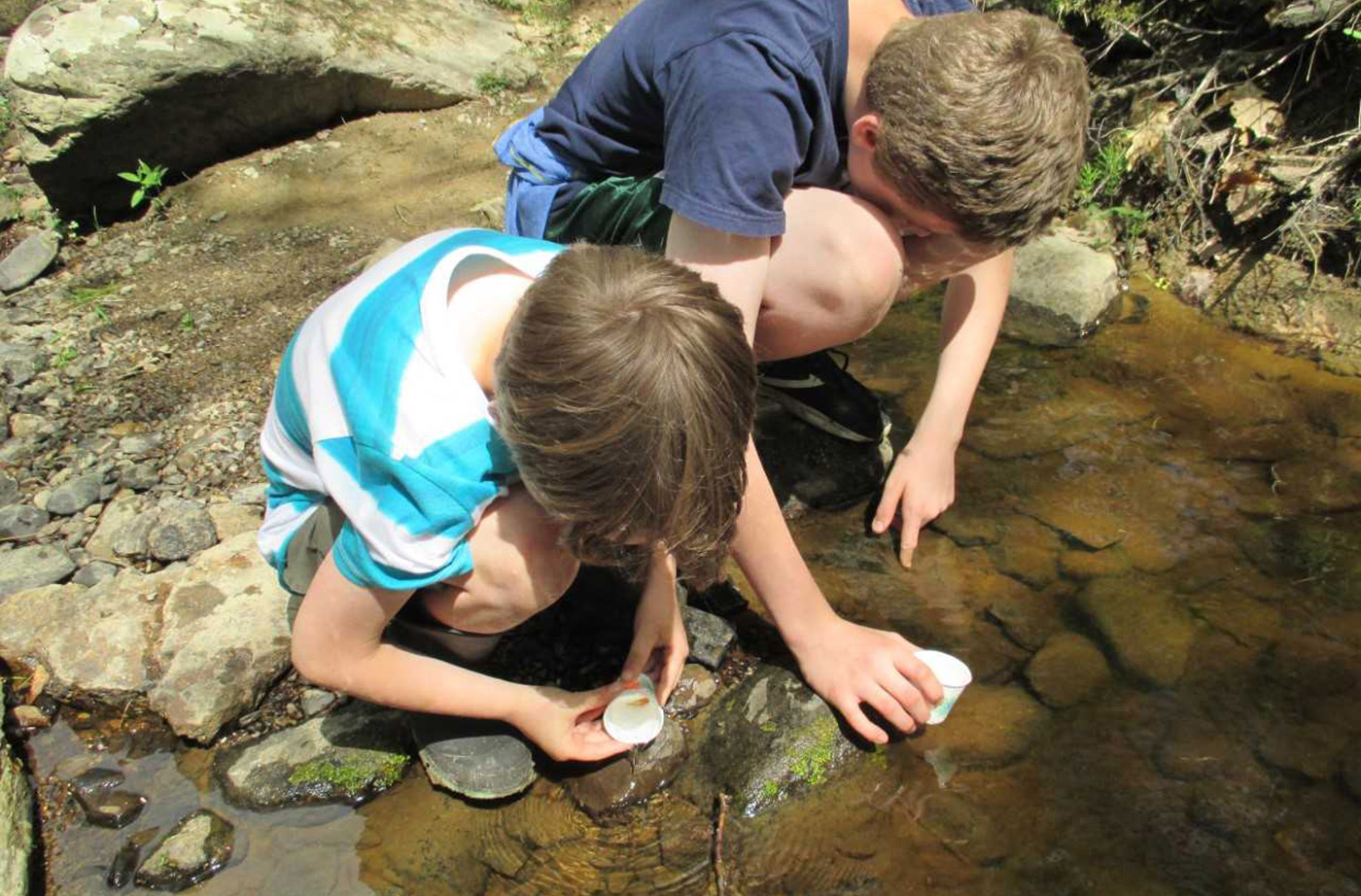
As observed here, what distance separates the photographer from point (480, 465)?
153 centimetres

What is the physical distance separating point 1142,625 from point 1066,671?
0.21 meters

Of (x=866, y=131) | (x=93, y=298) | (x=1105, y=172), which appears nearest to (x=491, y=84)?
(x=93, y=298)

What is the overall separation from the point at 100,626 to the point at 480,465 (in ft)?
3.83

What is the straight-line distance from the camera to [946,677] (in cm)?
194

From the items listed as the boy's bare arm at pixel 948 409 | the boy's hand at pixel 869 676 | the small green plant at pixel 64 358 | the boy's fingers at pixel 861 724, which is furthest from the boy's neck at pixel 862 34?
the small green plant at pixel 64 358

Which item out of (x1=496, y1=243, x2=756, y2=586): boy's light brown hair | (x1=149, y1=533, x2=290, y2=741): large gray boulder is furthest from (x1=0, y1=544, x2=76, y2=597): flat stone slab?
(x1=496, y1=243, x2=756, y2=586): boy's light brown hair

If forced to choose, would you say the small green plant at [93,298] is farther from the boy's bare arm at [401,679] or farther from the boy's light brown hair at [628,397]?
the boy's light brown hair at [628,397]

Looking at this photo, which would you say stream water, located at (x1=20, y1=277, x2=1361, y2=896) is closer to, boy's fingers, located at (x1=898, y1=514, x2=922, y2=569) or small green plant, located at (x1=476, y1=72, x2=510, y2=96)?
boy's fingers, located at (x1=898, y1=514, x2=922, y2=569)

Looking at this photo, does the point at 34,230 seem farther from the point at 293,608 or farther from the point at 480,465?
the point at 480,465

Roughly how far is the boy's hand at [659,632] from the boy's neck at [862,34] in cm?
97

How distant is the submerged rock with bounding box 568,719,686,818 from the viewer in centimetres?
192

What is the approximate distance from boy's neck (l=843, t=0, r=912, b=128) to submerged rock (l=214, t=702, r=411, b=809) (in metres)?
1.52

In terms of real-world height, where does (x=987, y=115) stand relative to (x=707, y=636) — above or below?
above

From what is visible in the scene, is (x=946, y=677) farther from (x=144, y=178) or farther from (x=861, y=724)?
(x=144, y=178)
